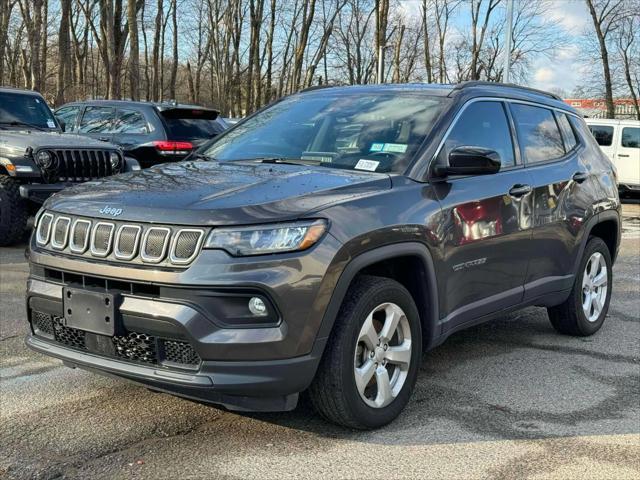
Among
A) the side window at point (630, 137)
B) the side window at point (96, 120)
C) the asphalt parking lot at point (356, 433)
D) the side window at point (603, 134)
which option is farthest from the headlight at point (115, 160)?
the side window at point (630, 137)

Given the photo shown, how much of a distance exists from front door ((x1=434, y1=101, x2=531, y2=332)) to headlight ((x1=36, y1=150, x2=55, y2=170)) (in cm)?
582

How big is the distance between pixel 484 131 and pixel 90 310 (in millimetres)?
2688

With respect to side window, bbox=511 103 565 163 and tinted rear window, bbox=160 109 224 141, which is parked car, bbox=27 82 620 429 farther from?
tinted rear window, bbox=160 109 224 141

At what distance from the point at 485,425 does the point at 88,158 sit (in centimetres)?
662

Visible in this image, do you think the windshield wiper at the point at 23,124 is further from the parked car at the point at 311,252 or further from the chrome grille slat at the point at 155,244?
the chrome grille slat at the point at 155,244

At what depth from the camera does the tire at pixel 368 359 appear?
10.9 feet

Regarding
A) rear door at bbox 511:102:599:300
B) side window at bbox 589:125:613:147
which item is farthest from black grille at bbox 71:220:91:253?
side window at bbox 589:125:613:147

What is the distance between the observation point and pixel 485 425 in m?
3.77

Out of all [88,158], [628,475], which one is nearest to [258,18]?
[88,158]

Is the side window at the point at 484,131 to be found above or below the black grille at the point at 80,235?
above

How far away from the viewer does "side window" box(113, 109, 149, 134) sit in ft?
35.5

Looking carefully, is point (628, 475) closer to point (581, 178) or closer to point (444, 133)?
point (444, 133)

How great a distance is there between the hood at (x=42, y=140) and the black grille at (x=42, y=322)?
5425 millimetres

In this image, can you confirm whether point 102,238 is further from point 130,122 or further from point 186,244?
point 130,122
